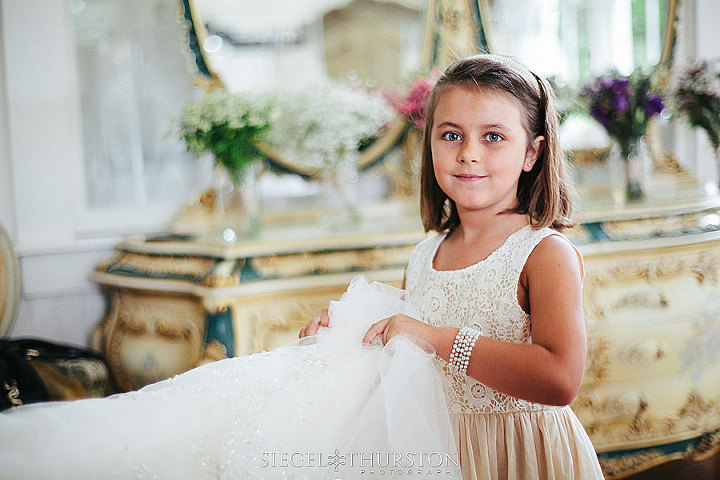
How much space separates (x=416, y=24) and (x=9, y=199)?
5.94 feet

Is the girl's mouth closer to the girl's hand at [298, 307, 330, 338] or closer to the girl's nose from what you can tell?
the girl's nose

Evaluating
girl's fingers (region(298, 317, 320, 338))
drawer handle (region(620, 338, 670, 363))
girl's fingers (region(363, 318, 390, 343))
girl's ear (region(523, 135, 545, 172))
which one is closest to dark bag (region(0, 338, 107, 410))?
girl's fingers (region(298, 317, 320, 338))

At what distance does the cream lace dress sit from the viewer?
4.05ft

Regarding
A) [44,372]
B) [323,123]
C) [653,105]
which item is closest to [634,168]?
[653,105]

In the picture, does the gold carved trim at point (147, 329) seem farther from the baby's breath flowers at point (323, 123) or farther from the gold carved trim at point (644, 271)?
the gold carved trim at point (644, 271)

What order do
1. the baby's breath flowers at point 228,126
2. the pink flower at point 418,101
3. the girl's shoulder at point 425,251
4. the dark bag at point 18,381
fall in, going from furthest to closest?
the pink flower at point 418,101, the baby's breath flowers at point 228,126, the dark bag at point 18,381, the girl's shoulder at point 425,251

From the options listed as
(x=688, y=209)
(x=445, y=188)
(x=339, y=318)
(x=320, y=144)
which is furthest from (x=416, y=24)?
(x=339, y=318)

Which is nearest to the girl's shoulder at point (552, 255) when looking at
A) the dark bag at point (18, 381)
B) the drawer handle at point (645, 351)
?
the drawer handle at point (645, 351)

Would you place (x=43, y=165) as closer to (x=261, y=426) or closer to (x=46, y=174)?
(x=46, y=174)

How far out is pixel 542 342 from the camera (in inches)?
44.1

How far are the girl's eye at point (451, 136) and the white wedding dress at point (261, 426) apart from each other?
42cm

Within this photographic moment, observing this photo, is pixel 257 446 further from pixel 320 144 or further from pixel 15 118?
pixel 15 118

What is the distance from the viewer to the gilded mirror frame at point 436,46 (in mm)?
2678

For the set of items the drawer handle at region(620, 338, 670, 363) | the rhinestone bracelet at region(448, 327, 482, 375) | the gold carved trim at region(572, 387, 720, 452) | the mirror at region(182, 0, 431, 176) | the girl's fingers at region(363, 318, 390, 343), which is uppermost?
the mirror at region(182, 0, 431, 176)
